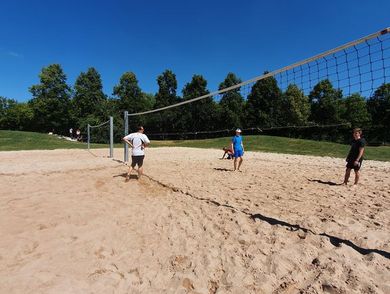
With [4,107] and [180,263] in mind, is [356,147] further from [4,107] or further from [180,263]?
[4,107]

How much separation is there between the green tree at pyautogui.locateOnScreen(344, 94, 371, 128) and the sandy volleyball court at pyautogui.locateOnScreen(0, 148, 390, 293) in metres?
27.7

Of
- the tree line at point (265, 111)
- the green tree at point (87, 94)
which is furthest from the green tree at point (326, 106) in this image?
the green tree at point (87, 94)

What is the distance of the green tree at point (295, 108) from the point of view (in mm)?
28312

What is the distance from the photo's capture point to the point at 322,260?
3068mm

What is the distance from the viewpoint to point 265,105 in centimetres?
3002

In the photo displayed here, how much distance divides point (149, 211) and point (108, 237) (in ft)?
3.58

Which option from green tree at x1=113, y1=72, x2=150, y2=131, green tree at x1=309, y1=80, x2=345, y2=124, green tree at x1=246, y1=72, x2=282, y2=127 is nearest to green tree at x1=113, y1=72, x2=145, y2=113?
green tree at x1=113, y1=72, x2=150, y2=131

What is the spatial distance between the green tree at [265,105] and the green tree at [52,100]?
95.7 feet

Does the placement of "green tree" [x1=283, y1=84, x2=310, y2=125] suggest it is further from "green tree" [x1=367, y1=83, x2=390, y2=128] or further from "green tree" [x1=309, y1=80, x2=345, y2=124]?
"green tree" [x1=367, y1=83, x2=390, y2=128]

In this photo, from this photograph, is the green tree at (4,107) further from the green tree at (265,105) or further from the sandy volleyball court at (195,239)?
the sandy volleyball court at (195,239)

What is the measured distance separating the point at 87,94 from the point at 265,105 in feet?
90.7

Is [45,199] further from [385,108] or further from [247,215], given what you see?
[385,108]

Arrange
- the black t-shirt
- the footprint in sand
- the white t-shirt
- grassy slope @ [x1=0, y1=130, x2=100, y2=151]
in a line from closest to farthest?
the footprint in sand < the black t-shirt < the white t-shirt < grassy slope @ [x1=0, y1=130, x2=100, y2=151]

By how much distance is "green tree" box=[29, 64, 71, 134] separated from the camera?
151ft
